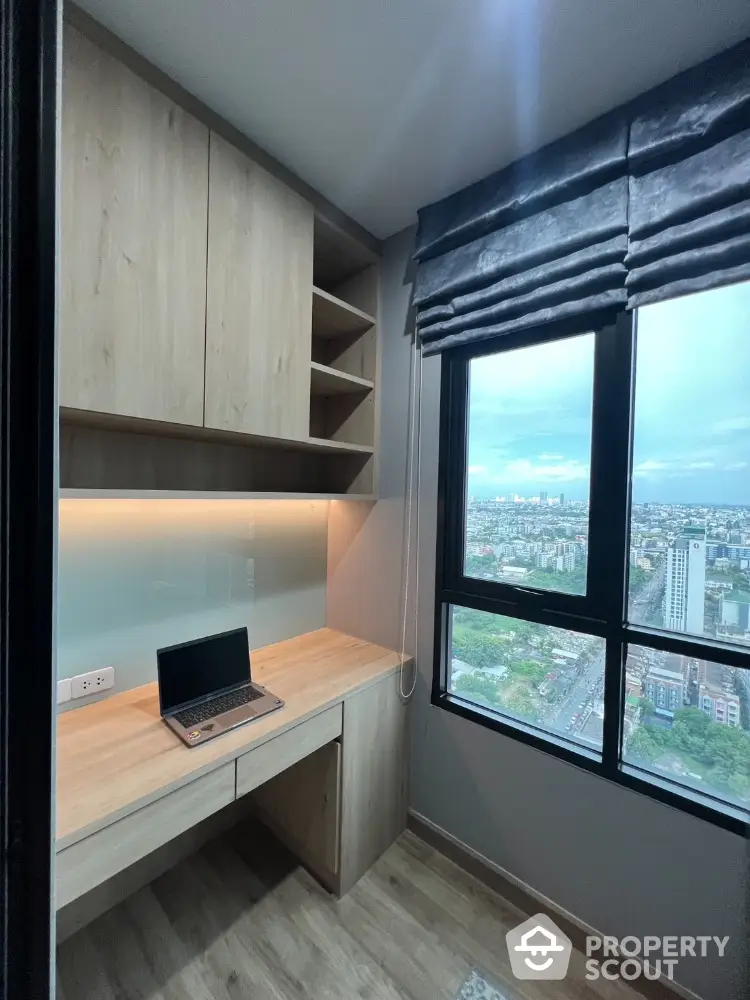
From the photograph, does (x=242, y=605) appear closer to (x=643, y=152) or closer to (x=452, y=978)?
(x=452, y=978)

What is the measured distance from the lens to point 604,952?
1.32 meters

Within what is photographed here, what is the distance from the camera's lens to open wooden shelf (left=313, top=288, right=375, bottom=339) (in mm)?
1672

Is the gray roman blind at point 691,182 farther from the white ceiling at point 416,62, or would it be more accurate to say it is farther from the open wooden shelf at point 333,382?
the open wooden shelf at point 333,382

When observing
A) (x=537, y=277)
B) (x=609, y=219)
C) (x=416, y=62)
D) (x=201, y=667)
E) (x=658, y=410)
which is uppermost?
(x=416, y=62)

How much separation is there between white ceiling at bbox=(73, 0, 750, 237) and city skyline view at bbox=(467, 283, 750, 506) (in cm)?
65

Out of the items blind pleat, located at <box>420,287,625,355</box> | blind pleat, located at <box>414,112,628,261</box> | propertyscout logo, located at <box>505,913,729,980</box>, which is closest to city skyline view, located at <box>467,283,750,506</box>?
blind pleat, located at <box>420,287,625,355</box>

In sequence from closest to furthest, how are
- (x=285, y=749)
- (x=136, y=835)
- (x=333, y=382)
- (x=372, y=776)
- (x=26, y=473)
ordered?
(x=26, y=473)
(x=136, y=835)
(x=285, y=749)
(x=372, y=776)
(x=333, y=382)

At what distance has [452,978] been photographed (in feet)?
4.10

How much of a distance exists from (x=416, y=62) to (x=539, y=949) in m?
2.75

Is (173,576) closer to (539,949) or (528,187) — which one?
(539,949)

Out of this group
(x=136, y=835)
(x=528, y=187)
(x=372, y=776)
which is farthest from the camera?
(x=372, y=776)

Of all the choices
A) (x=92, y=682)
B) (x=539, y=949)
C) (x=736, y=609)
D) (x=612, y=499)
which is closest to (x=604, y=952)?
(x=539, y=949)

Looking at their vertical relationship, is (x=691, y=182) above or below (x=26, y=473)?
above

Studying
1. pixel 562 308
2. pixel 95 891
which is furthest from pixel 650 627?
pixel 95 891
